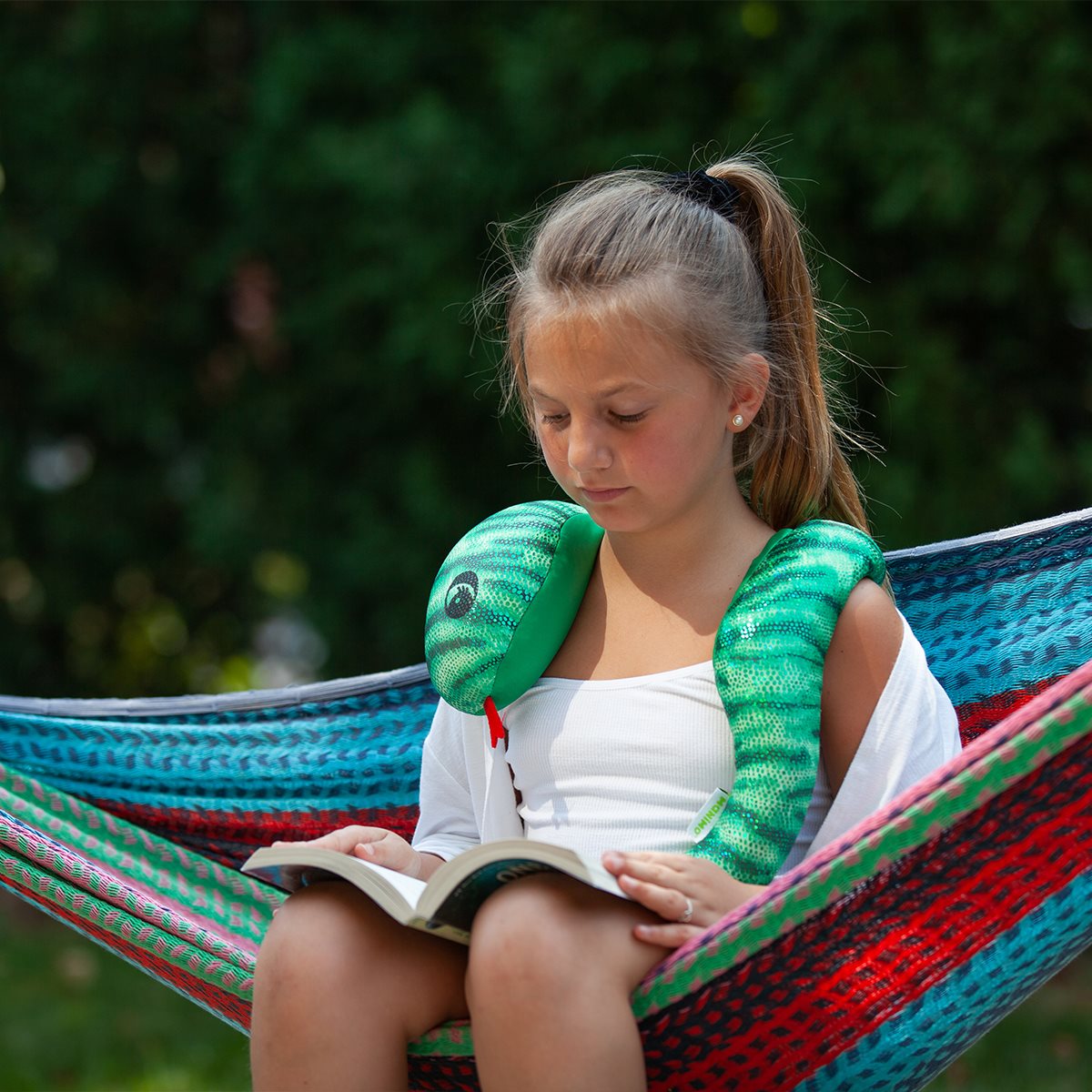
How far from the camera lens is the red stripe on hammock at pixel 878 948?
1308 mm

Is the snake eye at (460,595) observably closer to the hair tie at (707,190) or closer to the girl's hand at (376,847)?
the girl's hand at (376,847)

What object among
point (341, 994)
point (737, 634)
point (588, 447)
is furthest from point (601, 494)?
point (341, 994)

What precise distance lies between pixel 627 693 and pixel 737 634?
0.47ft

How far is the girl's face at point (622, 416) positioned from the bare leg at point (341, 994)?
466 millimetres

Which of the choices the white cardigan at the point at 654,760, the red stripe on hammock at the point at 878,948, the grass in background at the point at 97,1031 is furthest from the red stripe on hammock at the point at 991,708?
the grass in background at the point at 97,1031

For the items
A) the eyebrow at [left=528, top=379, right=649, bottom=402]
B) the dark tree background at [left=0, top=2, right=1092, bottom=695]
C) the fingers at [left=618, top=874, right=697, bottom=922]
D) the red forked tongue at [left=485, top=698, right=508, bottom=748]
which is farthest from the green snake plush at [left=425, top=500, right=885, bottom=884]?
the dark tree background at [left=0, top=2, right=1092, bottom=695]

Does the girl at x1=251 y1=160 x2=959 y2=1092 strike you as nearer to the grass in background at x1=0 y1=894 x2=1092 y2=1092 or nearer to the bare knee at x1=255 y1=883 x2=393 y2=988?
the bare knee at x1=255 y1=883 x2=393 y2=988

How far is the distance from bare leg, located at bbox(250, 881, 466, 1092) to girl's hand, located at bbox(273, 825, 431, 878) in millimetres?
130

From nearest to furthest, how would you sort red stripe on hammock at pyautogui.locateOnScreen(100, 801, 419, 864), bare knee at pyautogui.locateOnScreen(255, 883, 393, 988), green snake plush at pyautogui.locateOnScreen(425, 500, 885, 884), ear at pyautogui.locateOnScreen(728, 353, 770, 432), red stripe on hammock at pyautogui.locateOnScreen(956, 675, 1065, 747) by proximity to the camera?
bare knee at pyautogui.locateOnScreen(255, 883, 393, 988), green snake plush at pyautogui.locateOnScreen(425, 500, 885, 884), ear at pyautogui.locateOnScreen(728, 353, 770, 432), red stripe on hammock at pyautogui.locateOnScreen(956, 675, 1065, 747), red stripe on hammock at pyautogui.locateOnScreen(100, 801, 419, 864)

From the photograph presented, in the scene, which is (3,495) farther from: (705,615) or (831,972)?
(831,972)

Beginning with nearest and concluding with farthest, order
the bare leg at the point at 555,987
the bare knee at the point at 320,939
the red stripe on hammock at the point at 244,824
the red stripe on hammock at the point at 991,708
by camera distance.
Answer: the bare leg at the point at 555,987
the bare knee at the point at 320,939
the red stripe on hammock at the point at 991,708
the red stripe on hammock at the point at 244,824

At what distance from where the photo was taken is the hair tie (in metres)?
1.67

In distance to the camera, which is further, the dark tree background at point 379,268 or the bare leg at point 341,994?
the dark tree background at point 379,268

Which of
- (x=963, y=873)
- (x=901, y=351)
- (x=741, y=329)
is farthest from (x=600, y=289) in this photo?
(x=901, y=351)
